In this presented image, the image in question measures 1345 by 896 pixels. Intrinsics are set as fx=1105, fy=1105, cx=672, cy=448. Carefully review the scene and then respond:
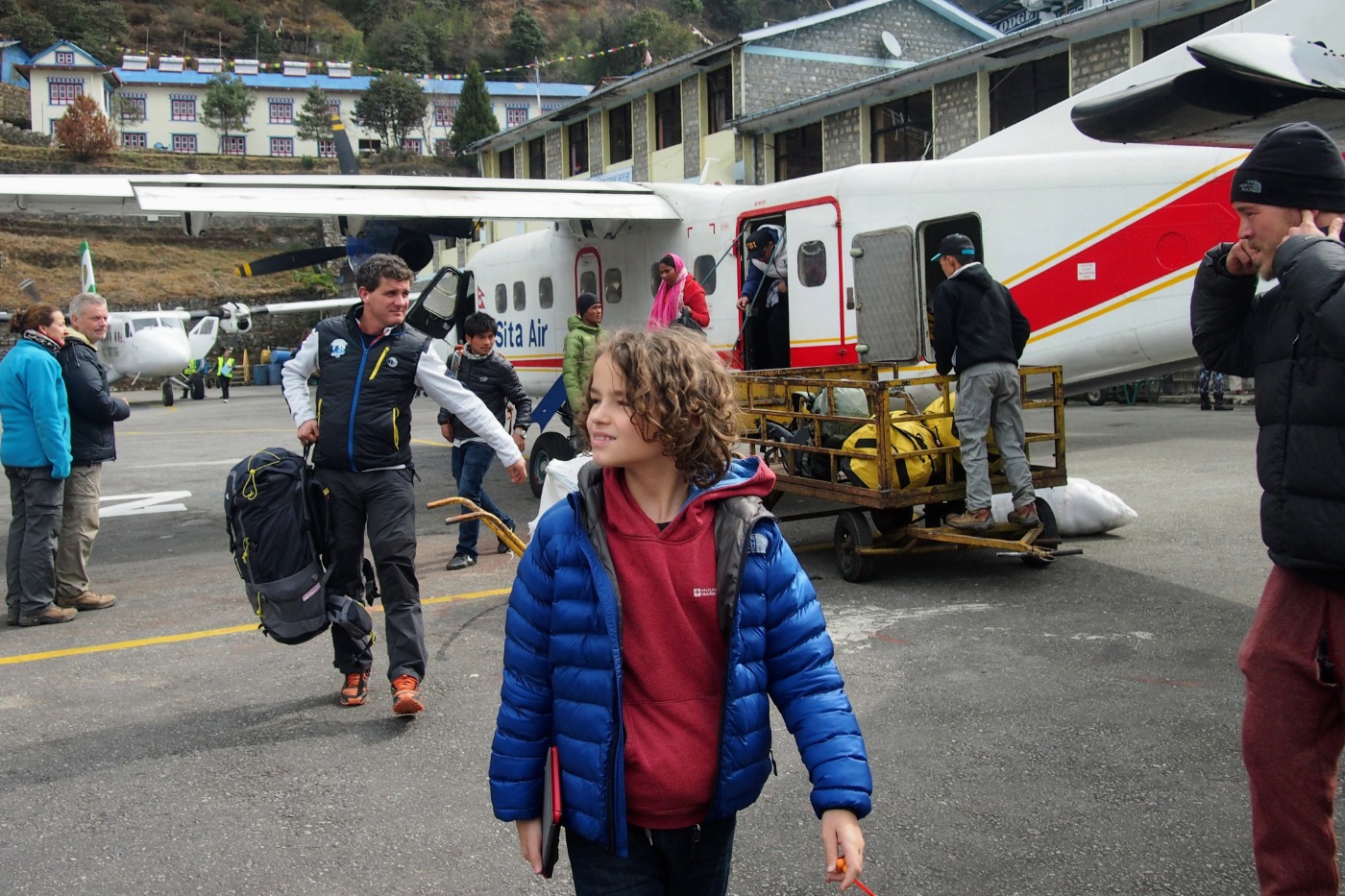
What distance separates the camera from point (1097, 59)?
2277 cm

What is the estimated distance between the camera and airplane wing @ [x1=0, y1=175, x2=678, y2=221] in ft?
36.7

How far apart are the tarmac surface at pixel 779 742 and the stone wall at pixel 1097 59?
17.0 metres

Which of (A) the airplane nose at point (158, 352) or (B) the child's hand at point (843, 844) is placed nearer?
(B) the child's hand at point (843, 844)

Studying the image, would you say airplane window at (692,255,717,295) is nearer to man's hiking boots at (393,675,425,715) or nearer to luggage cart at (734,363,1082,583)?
luggage cart at (734,363,1082,583)

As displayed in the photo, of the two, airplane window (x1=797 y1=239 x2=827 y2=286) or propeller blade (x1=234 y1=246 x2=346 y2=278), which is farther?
propeller blade (x1=234 y1=246 x2=346 y2=278)

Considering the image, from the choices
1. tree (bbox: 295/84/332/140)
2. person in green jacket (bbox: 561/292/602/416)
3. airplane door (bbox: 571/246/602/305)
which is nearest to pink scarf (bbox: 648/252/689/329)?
person in green jacket (bbox: 561/292/602/416)

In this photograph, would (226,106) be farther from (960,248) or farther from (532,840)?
(532,840)

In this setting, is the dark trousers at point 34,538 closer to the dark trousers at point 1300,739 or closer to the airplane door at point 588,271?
the dark trousers at point 1300,739

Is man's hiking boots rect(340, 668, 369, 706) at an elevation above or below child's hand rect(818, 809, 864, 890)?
below

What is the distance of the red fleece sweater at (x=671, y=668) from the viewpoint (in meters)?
2.25

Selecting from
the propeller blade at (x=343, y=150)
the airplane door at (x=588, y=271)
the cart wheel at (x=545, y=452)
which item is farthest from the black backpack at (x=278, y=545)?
the propeller blade at (x=343, y=150)

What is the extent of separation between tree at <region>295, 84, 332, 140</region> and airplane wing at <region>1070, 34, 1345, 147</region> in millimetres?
83111

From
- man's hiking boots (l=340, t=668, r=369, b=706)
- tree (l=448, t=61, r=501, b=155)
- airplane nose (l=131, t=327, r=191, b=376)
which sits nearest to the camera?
man's hiking boots (l=340, t=668, r=369, b=706)

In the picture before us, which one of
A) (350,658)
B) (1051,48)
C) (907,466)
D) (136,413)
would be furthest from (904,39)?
(350,658)
